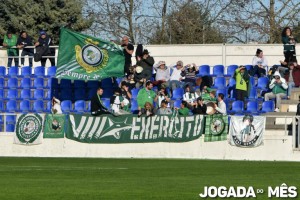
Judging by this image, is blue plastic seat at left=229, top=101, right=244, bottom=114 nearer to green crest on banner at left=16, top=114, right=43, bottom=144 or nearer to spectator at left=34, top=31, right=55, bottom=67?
green crest on banner at left=16, top=114, right=43, bottom=144

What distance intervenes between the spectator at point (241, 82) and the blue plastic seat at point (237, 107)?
436 mm

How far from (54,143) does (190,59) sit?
909 cm

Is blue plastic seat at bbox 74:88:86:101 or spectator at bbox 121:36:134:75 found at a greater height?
spectator at bbox 121:36:134:75

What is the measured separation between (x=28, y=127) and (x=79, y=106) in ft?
9.08

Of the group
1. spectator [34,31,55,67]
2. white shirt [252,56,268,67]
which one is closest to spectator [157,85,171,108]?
white shirt [252,56,268,67]

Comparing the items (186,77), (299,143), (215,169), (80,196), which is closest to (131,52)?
(186,77)

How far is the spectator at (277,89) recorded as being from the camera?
38.3 metres

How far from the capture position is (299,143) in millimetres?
34250

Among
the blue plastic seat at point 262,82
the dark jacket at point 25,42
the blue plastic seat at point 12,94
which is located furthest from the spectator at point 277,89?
the dark jacket at point 25,42

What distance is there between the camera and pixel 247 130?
35219mm

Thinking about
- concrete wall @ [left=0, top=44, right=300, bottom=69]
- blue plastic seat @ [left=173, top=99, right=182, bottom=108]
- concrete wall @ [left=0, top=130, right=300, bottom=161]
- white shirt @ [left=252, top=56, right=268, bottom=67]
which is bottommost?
concrete wall @ [left=0, top=130, right=300, bottom=161]

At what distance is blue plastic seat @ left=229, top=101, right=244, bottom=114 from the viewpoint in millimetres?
38250

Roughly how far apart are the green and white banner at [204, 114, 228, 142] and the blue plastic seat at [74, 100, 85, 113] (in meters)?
5.97

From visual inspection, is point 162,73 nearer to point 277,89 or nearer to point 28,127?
point 277,89
